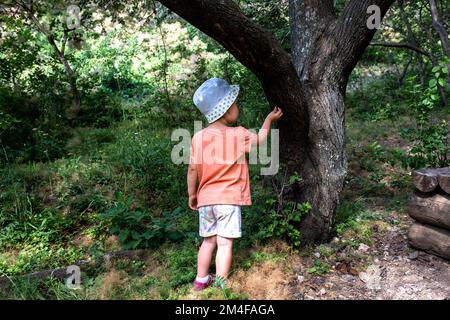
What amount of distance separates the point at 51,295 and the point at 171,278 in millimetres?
962

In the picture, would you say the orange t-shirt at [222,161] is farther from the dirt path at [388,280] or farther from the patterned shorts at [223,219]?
the dirt path at [388,280]

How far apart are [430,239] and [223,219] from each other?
1.94m

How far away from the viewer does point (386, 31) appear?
9938mm

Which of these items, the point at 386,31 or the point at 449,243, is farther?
the point at 386,31

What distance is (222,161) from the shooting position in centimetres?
305

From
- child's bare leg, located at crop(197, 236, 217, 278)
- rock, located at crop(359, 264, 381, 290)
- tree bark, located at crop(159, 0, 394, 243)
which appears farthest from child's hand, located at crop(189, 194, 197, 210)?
rock, located at crop(359, 264, 381, 290)

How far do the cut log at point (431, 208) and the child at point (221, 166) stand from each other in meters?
1.70

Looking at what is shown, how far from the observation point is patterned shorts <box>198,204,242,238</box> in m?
3.06

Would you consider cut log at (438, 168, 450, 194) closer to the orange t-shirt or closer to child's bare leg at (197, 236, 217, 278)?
the orange t-shirt

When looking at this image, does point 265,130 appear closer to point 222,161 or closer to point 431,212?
point 222,161

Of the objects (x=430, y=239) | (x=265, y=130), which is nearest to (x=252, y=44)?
(x=265, y=130)
